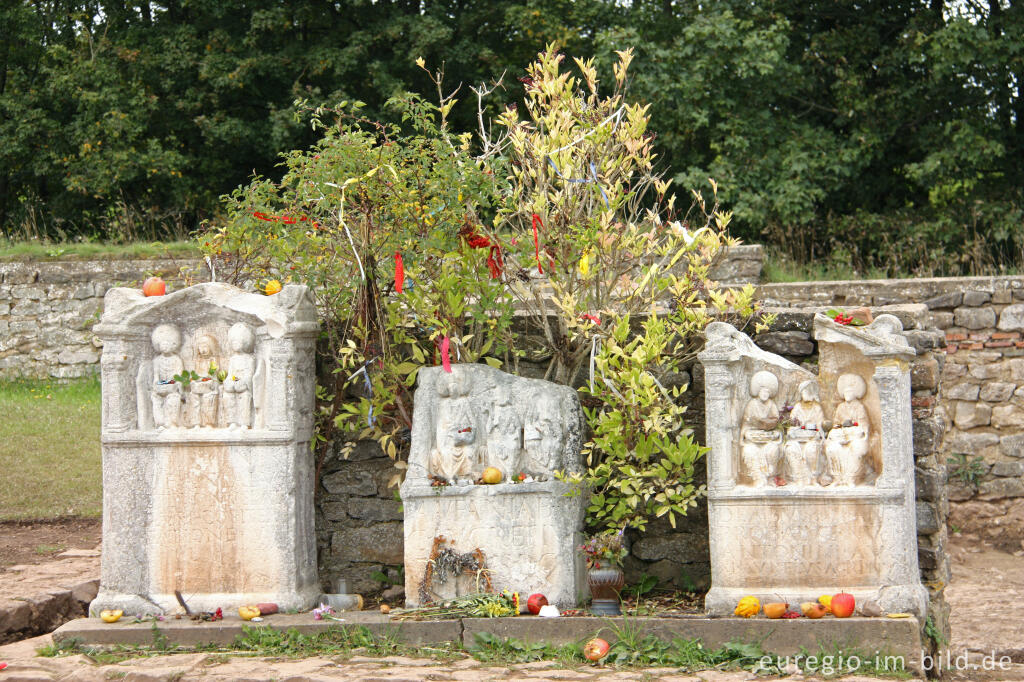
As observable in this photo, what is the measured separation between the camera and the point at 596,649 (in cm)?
452

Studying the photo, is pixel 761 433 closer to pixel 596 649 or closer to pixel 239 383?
pixel 596 649

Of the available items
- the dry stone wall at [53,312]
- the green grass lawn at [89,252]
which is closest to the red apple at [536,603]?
the green grass lawn at [89,252]

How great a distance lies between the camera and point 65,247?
11.6m

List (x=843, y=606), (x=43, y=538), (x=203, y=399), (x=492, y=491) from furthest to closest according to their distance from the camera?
(x=43, y=538), (x=203, y=399), (x=492, y=491), (x=843, y=606)

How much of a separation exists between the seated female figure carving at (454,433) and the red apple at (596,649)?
971 mm

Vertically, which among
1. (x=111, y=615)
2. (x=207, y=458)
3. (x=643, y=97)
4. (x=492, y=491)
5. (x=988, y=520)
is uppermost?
(x=643, y=97)

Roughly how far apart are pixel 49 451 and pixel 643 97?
6617 mm

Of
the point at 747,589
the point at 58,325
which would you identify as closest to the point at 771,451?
the point at 747,589

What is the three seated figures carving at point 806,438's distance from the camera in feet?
15.7

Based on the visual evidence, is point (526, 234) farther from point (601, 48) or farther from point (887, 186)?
point (887, 186)

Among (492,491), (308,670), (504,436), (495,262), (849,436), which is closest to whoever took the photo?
(308,670)

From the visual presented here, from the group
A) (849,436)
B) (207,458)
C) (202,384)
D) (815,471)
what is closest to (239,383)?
(202,384)

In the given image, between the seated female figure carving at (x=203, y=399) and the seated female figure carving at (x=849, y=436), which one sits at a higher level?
the seated female figure carving at (x=203, y=399)

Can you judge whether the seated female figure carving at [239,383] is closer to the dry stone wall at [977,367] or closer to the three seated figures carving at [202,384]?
the three seated figures carving at [202,384]
